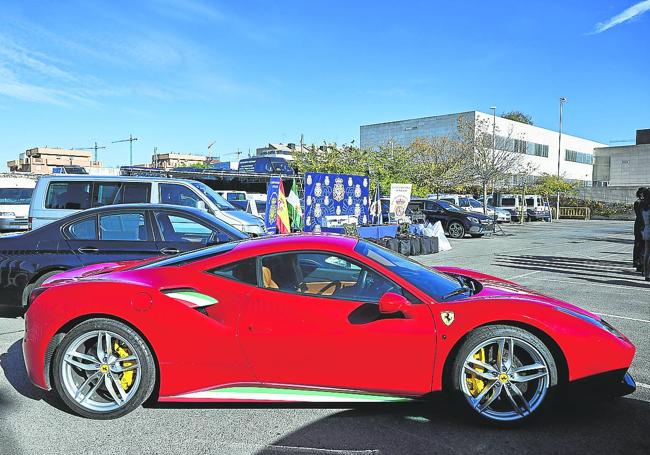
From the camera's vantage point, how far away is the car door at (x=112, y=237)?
19.9 ft

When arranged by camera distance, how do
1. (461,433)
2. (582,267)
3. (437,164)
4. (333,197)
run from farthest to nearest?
1. (437,164)
2. (333,197)
3. (582,267)
4. (461,433)

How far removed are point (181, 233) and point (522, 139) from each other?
49.3m

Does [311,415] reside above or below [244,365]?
below

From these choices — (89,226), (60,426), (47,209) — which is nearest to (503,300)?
(60,426)

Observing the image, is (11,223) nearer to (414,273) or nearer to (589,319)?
(414,273)

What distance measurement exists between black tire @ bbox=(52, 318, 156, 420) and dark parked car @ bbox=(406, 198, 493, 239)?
1845 centimetres

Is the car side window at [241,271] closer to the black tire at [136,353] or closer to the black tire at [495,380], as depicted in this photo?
the black tire at [136,353]

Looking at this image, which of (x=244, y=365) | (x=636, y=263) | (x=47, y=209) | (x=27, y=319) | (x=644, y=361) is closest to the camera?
(x=244, y=365)

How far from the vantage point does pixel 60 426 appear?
3494 millimetres

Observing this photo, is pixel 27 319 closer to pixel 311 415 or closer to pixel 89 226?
pixel 311 415

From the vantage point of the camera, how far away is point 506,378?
340 cm

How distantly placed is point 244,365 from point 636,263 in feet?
34.7

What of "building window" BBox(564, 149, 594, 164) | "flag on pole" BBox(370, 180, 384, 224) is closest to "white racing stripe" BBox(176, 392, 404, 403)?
"flag on pole" BBox(370, 180, 384, 224)

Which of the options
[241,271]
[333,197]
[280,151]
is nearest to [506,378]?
[241,271]
